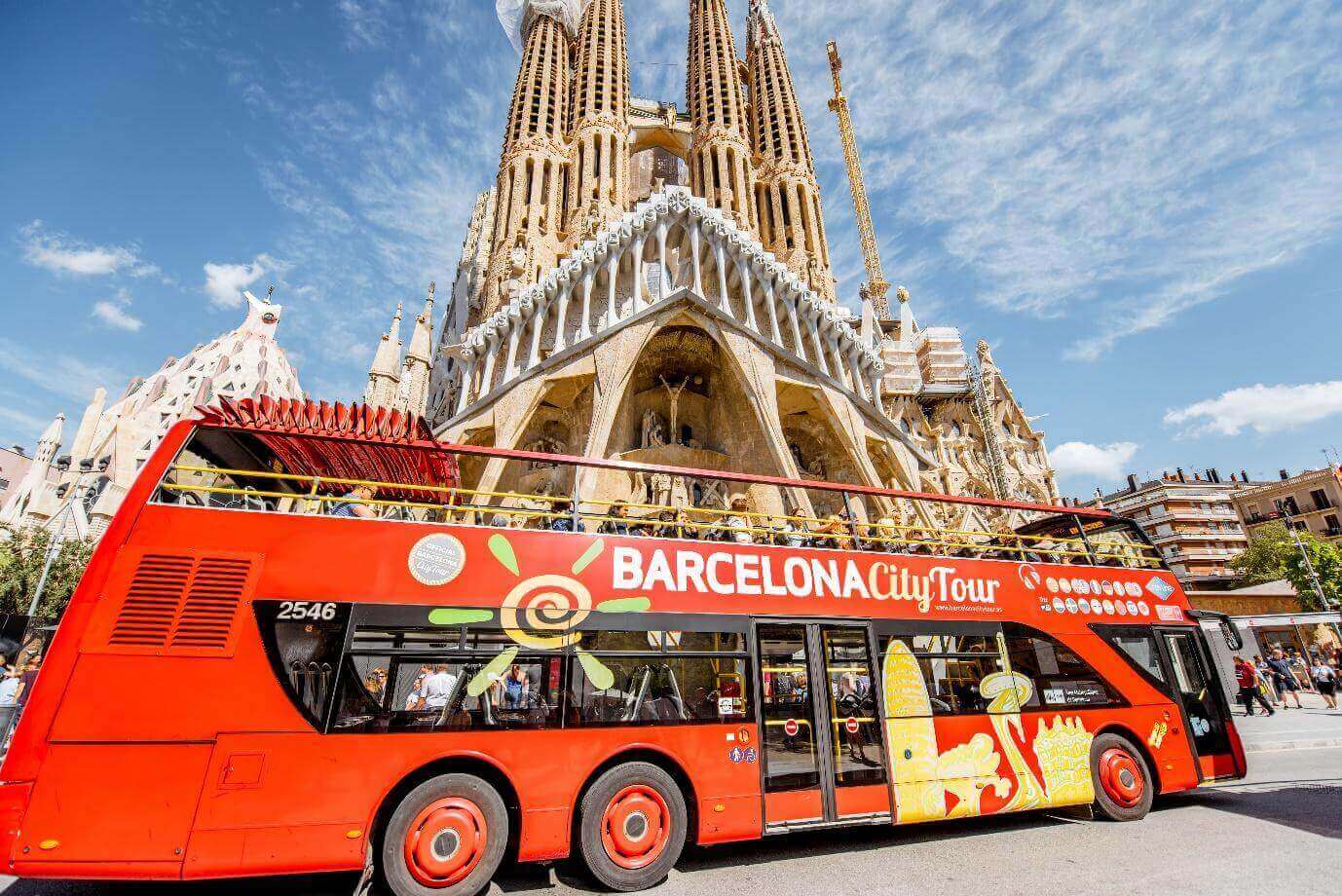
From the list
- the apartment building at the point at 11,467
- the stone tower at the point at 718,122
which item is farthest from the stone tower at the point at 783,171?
the apartment building at the point at 11,467

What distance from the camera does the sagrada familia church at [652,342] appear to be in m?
23.2

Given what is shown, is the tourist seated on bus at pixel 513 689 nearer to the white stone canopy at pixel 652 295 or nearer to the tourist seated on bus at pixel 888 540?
the tourist seated on bus at pixel 888 540

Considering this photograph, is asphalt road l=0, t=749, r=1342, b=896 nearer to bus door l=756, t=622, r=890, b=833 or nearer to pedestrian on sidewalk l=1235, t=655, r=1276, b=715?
bus door l=756, t=622, r=890, b=833

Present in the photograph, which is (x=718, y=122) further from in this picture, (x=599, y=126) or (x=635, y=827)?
(x=635, y=827)

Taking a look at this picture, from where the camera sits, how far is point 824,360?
1041 inches

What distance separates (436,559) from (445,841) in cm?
212

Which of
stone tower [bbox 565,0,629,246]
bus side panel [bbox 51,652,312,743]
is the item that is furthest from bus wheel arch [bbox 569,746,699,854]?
stone tower [bbox 565,0,629,246]

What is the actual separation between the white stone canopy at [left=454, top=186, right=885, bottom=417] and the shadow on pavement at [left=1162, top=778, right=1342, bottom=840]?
1887 centimetres

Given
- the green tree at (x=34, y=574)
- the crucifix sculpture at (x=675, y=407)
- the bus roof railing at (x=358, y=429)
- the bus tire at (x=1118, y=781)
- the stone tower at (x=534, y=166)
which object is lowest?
the bus tire at (x=1118, y=781)

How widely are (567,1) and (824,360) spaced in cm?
3918

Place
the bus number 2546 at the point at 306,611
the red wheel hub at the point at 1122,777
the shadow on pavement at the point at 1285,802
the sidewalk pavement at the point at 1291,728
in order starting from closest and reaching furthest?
1. the bus number 2546 at the point at 306,611
2. the shadow on pavement at the point at 1285,802
3. the red wheel hub at the point at 1122,777
4. the sidewalk pavement at the point at 1291,728

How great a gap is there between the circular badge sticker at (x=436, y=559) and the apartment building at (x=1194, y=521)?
57786mm

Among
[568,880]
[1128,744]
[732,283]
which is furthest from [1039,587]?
[732,283]

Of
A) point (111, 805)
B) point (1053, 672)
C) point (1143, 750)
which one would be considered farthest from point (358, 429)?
point (1143, 750)
